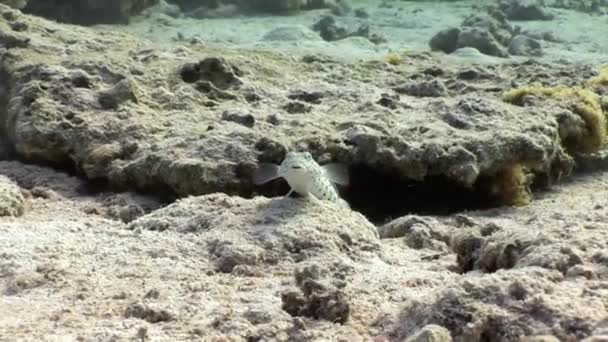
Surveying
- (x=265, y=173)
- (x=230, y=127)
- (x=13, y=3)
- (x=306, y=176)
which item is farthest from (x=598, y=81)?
(x=13, y=3)

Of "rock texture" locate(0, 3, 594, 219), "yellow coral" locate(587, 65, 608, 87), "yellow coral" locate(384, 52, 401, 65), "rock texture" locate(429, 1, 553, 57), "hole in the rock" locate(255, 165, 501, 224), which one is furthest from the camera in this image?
"rock texture" locate(429, 1, 553, 57)

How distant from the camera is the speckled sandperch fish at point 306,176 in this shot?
4383 mm

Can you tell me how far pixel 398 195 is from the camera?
224 inches

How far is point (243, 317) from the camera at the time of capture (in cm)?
276

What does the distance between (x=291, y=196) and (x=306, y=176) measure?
0.68 feet

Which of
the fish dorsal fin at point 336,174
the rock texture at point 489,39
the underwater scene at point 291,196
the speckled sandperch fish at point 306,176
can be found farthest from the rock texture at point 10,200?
the rock texture at point 489,39

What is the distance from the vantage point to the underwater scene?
264cm

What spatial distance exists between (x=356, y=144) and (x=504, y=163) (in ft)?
4.01

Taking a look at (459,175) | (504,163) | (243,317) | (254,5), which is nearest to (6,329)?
(243,317)

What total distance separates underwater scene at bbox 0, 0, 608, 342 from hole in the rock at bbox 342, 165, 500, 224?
2cm

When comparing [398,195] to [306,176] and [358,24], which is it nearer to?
[306,176]

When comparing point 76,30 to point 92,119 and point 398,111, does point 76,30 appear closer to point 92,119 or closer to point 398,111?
point 92,119

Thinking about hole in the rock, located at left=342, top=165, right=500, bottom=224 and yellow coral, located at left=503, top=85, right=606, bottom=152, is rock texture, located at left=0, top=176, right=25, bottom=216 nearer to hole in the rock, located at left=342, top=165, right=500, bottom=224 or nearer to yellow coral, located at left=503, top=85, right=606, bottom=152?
hole in the rock, located at left=342, top=165, right=500, bottom=224

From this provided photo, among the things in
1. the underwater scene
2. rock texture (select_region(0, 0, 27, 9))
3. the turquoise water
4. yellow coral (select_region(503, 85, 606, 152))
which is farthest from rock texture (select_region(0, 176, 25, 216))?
the turquoise water
